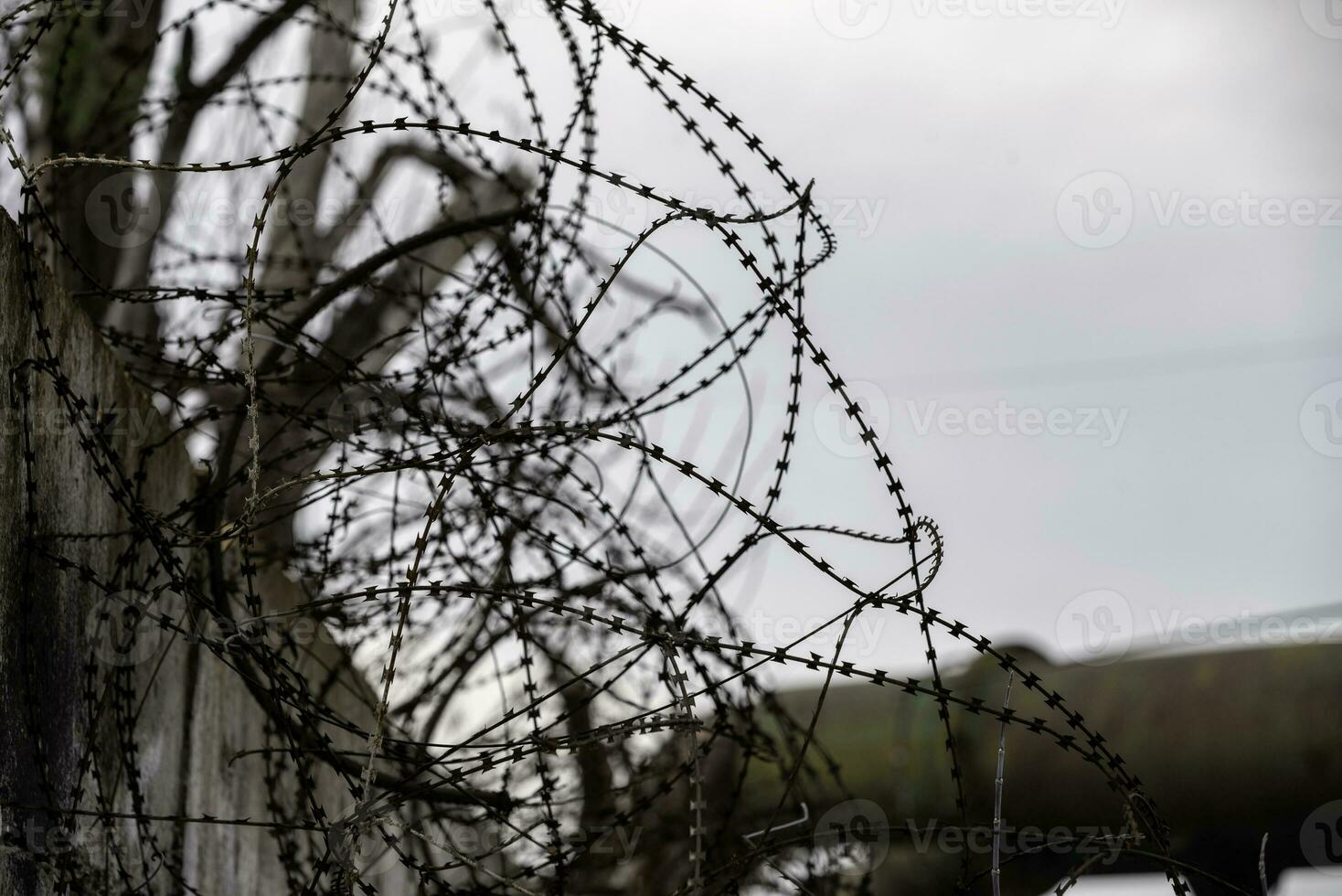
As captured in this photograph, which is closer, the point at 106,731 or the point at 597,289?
the point at 597,289

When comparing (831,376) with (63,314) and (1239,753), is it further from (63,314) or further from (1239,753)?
(1239,753)

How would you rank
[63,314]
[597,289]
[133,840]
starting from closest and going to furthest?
[597,289], [63,314], [133,840]

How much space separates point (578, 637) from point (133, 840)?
5.69 ft

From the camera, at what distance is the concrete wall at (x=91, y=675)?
6.57 ft

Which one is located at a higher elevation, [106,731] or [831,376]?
[831,376]

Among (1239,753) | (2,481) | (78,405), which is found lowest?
(1239,753)

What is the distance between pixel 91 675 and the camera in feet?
7.43

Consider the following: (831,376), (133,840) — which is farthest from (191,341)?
(831,376)

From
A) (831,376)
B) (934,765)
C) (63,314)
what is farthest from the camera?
(934,765)

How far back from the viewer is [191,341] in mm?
2500

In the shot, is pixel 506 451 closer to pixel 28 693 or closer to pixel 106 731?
pixel 106 731

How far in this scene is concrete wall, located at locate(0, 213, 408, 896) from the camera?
6.57 feet

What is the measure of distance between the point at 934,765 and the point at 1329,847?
1.31 meters

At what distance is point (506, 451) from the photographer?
3.09 meters
